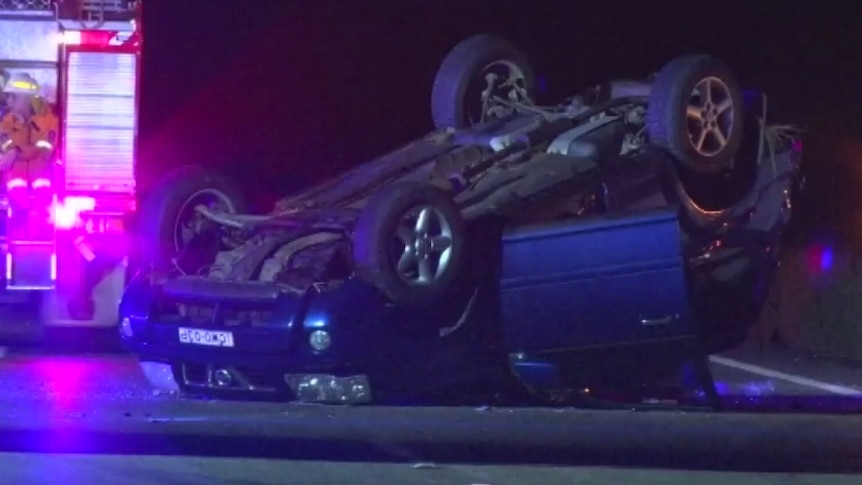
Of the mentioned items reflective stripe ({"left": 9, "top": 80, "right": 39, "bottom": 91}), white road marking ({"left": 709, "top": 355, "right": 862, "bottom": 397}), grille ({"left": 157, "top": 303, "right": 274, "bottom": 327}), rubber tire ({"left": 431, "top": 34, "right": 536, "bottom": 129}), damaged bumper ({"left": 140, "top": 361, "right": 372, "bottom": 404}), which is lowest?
white road marking ({"left": 709, "top": 355, "right": 862, "bottom": 397})

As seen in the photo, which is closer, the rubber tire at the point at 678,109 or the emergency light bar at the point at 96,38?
the rubber tire at the point at 678,109

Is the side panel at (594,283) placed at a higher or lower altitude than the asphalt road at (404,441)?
higher

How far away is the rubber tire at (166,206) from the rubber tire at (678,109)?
2.51 metres

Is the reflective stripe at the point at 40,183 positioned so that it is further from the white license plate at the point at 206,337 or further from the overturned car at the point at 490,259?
the white license plate at the point at 206,337

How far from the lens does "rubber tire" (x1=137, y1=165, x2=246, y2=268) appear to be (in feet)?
26.9

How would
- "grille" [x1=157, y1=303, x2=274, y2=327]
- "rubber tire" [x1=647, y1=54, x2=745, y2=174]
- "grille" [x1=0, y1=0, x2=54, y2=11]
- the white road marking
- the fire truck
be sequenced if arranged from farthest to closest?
"grille" [x1=0, y1=0, x2=54, y2=11]
the fire truck
the white road marking
"rubber tire" [x1=647, y1=54, x2=745, y2=174]
"grille" [x1=157, y1=303, x2=274, y2=327]

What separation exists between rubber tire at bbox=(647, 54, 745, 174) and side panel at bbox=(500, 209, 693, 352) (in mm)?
841

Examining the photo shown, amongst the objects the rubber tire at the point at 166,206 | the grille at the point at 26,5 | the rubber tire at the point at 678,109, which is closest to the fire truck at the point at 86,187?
the grille at the point at 26,5

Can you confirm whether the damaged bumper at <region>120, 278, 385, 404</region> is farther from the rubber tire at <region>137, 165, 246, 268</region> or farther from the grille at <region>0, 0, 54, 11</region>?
the grille at <region>0, 0, 54, 11</region>

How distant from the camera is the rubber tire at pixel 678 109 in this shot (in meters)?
7.84

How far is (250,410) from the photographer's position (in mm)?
8289

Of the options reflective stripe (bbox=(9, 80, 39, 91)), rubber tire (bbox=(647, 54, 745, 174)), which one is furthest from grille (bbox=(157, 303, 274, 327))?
reflective stripe (bbox=(9, 80, 39, 91))

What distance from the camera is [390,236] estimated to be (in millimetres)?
7047

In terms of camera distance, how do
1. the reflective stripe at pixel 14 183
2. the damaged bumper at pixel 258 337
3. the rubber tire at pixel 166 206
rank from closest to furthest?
the damaged bumper at pixel 258 337
the rubber tire at pixel 166 206
the reflective stripe at pixel 14 183
